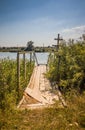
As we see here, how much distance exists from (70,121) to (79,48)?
5.36 meters

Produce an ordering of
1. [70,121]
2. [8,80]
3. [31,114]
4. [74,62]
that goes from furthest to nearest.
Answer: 1. [74,62]
2. [8,80]
3. [31,114]
4. [70,121]

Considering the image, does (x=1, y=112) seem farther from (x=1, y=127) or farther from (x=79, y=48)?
(x=79, y=48)

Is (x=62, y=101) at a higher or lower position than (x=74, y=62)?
lower

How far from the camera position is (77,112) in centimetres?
620

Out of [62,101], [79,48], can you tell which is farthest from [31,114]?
[79,48]

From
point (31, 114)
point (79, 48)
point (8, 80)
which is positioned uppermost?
point (79, 48)

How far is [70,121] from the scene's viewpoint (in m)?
5.82

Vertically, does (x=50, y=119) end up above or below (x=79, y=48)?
below

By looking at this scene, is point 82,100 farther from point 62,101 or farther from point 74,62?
point 74,62

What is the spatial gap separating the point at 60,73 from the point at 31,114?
5209 millimetres

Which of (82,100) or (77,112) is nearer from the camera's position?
(77,112)

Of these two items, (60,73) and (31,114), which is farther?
(60,73)

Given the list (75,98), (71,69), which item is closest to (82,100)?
(75,98)

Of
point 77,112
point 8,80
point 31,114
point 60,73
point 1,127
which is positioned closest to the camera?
point 1,127
